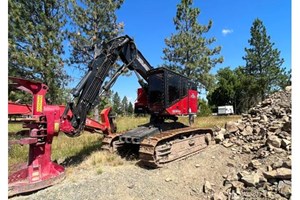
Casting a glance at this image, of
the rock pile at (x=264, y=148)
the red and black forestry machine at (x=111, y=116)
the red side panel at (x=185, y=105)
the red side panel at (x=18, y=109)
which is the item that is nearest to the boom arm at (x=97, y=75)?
the red and black forestry machine at (x=111, y=116)

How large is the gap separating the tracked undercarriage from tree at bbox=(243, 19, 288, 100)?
3514cm

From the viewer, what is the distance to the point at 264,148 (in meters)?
7.85

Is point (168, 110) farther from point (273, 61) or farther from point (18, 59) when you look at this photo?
point (273, 61)

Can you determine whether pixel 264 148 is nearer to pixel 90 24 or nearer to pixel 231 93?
pixel 90 24

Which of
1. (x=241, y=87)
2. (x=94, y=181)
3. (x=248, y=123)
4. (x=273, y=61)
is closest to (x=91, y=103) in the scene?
(x=94, y=181)

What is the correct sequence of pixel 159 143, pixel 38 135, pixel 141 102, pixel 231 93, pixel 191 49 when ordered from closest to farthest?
→ pixel 38 135 → pixel 159 143 → pixel 141 102 → pixel 191 49 → pixel 231 93

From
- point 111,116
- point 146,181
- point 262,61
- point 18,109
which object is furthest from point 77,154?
point 262,61

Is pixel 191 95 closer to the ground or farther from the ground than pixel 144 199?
farther from the ground

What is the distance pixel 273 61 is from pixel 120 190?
41.5 meters

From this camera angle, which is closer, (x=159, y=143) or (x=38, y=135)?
(x=38, y=135)

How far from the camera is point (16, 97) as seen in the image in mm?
15938

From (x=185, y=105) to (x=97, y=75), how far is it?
3.72 m

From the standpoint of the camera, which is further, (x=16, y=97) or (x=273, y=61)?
(x=273, y=61)

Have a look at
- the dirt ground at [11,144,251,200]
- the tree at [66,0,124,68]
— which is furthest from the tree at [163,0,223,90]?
the dirt ground at [11,144,251,200]
